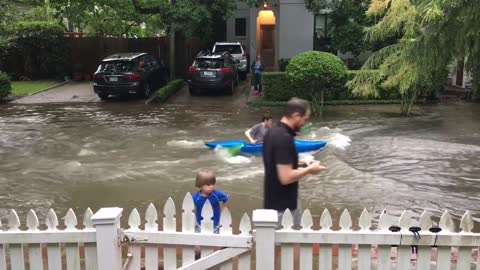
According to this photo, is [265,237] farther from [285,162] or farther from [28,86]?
[28,86]

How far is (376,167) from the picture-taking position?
10.0 m

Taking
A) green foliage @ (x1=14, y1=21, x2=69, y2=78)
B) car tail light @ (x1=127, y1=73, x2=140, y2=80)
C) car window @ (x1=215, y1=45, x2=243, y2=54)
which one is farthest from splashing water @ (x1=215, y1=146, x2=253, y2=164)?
green foliage @ (x1=14, y1=21, x2=69, y2=78)

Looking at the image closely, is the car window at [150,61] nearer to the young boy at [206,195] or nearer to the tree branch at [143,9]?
the tree branch at [143,9]

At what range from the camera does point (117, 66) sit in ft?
62.1

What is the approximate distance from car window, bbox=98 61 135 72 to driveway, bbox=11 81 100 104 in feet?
4.32

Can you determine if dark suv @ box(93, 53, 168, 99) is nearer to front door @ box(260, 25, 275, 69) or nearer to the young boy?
front door @ box(260, 25, 275, 69)

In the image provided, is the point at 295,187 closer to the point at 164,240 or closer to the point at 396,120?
the point at 164,240

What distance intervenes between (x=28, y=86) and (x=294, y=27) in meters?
12.2

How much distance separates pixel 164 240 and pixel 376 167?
685cm

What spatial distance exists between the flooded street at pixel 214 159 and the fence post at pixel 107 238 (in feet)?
11.3

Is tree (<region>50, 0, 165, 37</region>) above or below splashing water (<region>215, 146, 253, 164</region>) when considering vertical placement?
above

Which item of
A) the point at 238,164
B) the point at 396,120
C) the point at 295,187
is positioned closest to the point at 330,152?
the point at 238,164

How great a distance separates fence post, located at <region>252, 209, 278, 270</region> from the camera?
3.71m

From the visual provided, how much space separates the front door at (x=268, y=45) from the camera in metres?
25.3
